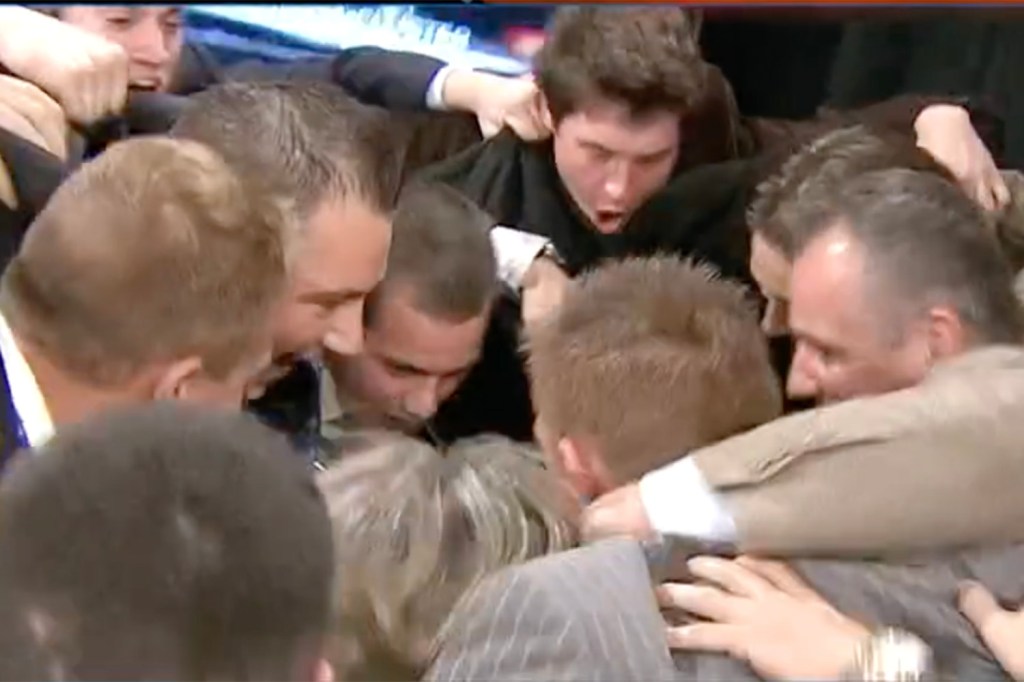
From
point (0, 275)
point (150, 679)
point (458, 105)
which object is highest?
point (150, 679)

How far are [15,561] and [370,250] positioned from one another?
938 millimetres

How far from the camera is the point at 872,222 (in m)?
1.79

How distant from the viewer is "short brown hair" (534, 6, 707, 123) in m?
2.26

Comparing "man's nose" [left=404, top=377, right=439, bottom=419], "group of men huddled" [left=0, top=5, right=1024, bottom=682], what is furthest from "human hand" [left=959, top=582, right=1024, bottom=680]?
"man's nose" [left=404, top=377, right=439, bottom=419]

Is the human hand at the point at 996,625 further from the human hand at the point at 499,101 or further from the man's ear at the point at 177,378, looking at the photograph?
the human hand at the point at 499,101

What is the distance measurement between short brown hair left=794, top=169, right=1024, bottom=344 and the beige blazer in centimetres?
31

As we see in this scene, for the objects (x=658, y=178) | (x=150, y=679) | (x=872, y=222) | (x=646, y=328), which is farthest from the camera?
(x=658, y=178)

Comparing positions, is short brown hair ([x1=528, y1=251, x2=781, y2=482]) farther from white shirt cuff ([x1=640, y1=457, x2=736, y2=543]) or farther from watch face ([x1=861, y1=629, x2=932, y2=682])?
watch face ([x1=861, y1=629, x2=932, y2=682])

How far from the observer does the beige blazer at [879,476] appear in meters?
1.34

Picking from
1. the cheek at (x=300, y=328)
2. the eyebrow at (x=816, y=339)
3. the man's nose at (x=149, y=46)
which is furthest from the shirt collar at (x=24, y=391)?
→ the man's nose at (x=149, y=46)

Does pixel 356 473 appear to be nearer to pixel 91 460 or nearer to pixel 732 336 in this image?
pixel 732 336

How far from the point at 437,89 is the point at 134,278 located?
1.07 meters

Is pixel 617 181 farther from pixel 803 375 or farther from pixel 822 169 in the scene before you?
pixel 803 375

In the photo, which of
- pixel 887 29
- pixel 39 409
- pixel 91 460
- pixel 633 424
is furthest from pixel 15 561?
pixel 887 29
